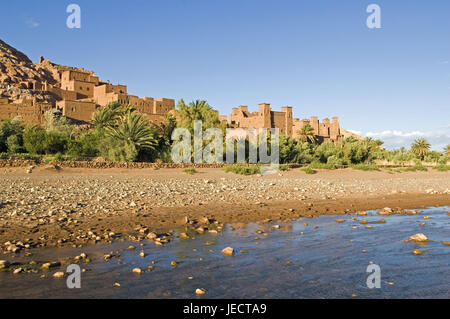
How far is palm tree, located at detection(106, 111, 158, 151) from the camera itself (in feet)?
82.5

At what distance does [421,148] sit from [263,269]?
6201 centimetres

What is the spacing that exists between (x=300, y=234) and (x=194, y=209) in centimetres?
352

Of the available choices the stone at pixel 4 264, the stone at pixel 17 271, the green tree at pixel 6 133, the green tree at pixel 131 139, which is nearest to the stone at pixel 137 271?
the stone at pixel 17 271

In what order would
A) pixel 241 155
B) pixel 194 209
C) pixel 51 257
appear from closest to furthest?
1. pixel 51 257
2. pixel 194 209
3. pixel 241 155

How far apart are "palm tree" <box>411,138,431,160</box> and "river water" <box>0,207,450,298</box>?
56.6m

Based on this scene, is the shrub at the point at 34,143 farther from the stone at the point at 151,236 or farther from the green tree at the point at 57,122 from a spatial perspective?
the stone at the point at 151,236

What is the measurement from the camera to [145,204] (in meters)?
11.4

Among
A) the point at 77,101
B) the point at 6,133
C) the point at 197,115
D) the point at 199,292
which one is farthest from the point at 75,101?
the point at 199,292

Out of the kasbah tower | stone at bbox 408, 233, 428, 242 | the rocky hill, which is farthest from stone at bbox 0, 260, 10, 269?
the rocky hill

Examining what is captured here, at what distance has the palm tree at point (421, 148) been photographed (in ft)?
196

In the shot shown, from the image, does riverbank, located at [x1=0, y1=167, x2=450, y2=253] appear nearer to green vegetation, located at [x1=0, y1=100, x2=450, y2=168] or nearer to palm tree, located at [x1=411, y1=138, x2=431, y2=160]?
green vegetation, located at [x1=0, y1=100, x2=450, y2=168]
